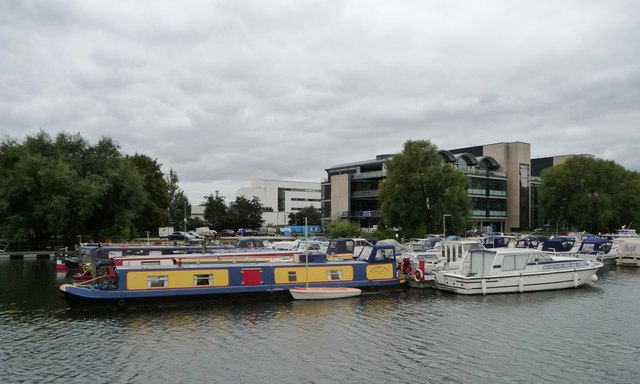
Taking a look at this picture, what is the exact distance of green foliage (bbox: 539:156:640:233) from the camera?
90.2 m

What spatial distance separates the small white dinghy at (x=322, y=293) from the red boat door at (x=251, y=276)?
2.23m

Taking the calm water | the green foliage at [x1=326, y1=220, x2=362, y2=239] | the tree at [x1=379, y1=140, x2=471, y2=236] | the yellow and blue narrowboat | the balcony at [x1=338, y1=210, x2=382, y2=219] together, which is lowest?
the calm water

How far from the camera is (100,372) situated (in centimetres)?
1900

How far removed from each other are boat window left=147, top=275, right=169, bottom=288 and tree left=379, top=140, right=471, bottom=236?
44.6m

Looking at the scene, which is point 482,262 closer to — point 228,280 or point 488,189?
point 228,280

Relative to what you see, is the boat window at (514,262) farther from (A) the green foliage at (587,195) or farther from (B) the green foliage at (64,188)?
(A) the green foliage at (587,195)

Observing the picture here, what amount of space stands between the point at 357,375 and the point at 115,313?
645 inches

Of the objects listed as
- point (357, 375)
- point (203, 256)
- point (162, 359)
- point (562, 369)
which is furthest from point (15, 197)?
point (562, 369)

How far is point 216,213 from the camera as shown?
129000 mm

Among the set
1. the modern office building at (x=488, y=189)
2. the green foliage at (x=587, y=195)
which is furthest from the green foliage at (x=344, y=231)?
the green foliage at (x=587, y=195)

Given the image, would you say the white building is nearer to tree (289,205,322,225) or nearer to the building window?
tree (289,205,322,225)

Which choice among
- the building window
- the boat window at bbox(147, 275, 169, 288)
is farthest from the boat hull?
the building window

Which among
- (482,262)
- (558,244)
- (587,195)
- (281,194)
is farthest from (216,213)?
(482,262)

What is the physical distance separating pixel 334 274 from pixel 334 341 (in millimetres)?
12379
